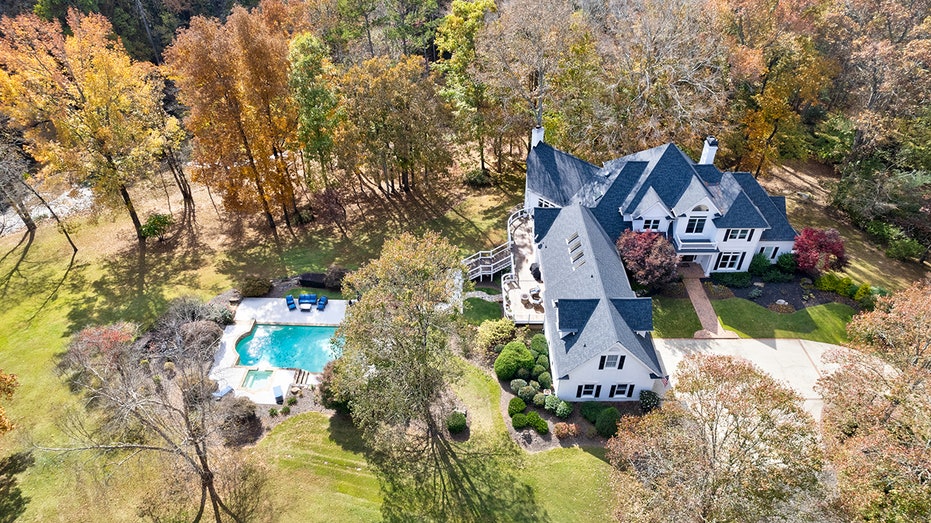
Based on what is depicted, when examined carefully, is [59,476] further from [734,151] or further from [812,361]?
[734,151]

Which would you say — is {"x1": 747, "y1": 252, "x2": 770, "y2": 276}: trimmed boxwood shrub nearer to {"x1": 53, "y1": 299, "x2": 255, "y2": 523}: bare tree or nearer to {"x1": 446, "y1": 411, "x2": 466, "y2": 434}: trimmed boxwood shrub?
{"x1": 446, "y1": 411, "x2": 466, "y2": 434}: trimmed boxwood shrub

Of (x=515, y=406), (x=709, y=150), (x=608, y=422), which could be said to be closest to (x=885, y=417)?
(x=608, y=422)

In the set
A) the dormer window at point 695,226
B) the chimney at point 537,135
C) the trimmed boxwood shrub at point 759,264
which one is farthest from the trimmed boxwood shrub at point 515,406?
the chimney at point 537,135

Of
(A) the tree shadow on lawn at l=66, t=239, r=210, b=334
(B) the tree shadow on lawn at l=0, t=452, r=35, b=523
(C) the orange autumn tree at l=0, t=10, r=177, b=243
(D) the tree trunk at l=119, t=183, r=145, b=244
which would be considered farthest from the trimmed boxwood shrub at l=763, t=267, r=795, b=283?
(D) the tree trunk at l=119, t=183, r=145, b=244

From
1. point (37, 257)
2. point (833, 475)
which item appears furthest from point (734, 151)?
point (37, 257)

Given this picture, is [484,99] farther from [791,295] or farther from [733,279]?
[791,295]

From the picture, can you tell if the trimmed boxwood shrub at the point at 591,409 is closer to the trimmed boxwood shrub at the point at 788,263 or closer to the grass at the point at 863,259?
the trimmed boxwood shrub at the point at 788,263
